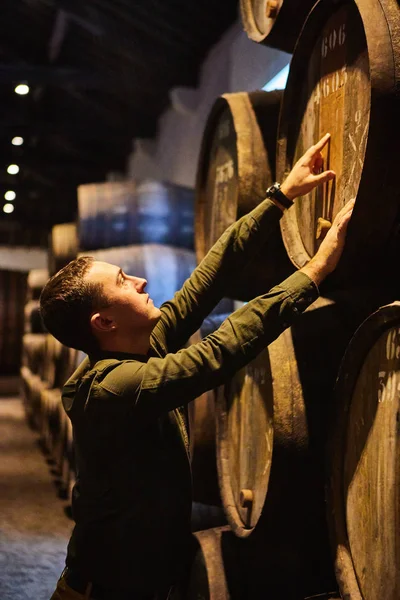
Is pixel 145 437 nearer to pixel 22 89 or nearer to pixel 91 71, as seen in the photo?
pixel 91 71

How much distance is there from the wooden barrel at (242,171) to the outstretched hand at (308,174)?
0.36 metres

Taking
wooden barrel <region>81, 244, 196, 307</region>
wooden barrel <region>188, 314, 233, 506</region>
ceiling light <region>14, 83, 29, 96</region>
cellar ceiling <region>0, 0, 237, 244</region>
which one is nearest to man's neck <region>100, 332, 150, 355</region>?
wooden barrel <region>188, 314, 233, 506</region>

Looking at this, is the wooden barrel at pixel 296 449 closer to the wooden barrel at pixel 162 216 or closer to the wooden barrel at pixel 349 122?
the wooden barrel at pixel 349 122

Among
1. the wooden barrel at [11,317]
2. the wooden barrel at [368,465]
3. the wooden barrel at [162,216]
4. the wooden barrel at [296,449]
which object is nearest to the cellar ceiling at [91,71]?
the wooden barrel at [162,216]

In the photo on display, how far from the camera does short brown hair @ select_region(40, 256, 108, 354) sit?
1806 mm

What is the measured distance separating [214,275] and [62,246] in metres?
3.73

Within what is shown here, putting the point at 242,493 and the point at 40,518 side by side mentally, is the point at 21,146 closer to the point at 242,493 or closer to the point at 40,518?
the point at 40,518

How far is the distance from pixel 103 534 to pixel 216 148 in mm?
1446

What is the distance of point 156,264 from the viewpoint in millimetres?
4180

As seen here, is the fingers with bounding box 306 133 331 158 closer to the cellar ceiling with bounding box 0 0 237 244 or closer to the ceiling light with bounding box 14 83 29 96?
the cellar ceiling with bounding box 0 0 237 244

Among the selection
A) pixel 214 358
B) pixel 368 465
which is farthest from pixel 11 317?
pixel 368 465

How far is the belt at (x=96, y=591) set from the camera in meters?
1.82

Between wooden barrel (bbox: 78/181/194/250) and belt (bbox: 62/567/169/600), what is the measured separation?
2.82 m

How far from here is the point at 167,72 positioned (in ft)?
23.5
